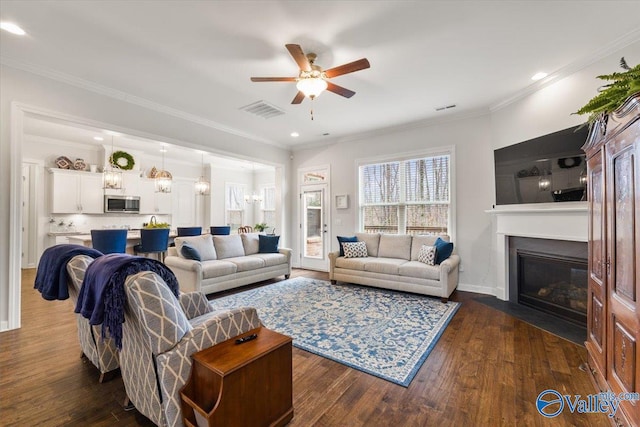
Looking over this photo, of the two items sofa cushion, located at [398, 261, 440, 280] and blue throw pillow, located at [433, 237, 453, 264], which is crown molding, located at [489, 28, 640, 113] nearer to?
blue throw pillow, located at [433, 237, 453, 264]

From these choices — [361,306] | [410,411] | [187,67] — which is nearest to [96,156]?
[187,67]

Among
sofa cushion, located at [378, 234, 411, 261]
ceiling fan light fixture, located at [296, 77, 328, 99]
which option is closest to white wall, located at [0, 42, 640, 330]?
sofa cushion, located at [378, 234, 411, 261]

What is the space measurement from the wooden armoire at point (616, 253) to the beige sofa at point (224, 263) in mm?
4314

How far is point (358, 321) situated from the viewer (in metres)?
3.31

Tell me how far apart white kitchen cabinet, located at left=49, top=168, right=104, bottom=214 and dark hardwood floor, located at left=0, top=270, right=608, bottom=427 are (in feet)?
14.2

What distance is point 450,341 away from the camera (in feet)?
9.26

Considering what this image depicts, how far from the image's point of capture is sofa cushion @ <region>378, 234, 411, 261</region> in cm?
493

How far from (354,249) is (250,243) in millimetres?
2079

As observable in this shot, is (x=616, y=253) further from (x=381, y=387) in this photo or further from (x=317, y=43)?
(x=317, y=43)

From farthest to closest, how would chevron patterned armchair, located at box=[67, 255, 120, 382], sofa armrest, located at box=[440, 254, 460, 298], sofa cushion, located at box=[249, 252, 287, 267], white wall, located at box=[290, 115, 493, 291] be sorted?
sofa cushion, located at box=[249, 252, 287, 267], white wall, located at box=[290, 115, 493, 291], sofa armrest, located at box=[440, 254, 460, 298], chevron patterned armchair, located at box=[67, 255, 120, 382]

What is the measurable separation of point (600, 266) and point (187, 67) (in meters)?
4.35

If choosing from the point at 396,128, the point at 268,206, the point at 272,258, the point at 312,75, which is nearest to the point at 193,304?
the point at 312,75

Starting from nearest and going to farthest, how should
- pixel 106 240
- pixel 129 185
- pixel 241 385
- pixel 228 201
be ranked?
pixel 241 385 → pixel 106 240 → pixel 129 185 → pixel 228 201

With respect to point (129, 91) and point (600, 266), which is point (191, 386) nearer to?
point (600, 266)
